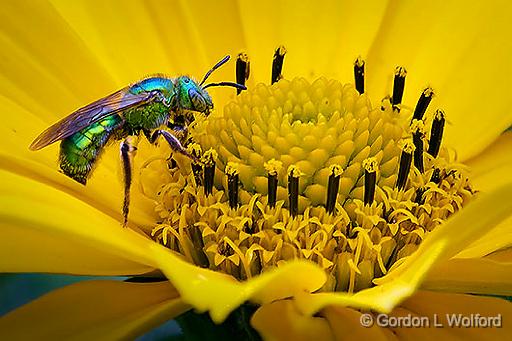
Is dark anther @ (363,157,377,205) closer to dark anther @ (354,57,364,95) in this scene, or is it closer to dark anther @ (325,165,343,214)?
dark anther @ (325,165,343,214)

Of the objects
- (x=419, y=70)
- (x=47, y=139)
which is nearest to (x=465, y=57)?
(x=419, y=70)

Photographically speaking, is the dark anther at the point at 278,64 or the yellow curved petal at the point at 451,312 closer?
the yellow curved petal at the point at 451,312

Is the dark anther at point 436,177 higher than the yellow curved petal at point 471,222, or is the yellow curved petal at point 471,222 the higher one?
the dark anther at point 436,177

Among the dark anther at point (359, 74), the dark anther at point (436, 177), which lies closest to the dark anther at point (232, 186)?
the dark anther at point (436, 177)

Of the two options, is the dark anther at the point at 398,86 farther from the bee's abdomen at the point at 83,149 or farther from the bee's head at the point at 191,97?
the bee's abdomen at the point at 83,149

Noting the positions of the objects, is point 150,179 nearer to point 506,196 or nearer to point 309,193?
point 309,193

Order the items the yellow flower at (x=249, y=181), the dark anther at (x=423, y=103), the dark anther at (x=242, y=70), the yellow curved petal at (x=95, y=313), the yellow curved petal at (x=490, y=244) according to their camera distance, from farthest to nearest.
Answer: the dark anther at (x=242, y=70) → the dark anther at (x=423, y=103) → the yellow curved petal at (x=490, y=244) → the yellow curved petal at (x=95, y=313) → the yellow flower at (x=249, y=181)
